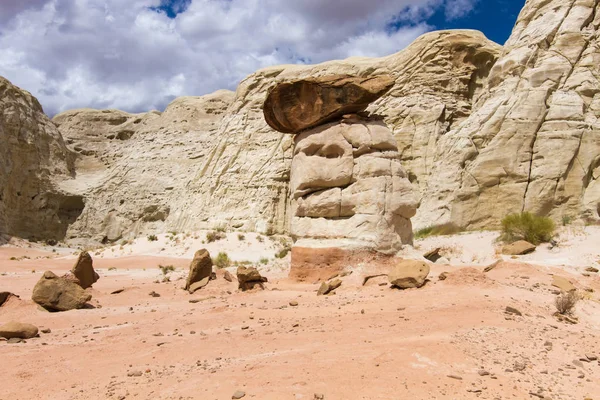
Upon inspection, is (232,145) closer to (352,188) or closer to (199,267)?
(199,267)

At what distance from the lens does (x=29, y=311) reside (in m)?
7.86

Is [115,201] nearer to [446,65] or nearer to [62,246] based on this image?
[62,246]

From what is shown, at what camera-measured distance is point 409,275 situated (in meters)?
7.43

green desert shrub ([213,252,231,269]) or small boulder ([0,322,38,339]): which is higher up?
small boulder ([0,322,38,339])

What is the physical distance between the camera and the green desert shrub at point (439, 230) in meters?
16.4

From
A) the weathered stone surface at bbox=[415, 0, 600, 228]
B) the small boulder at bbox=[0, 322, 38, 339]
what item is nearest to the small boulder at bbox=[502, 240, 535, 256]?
the weathered stone surface at bbox=[415, 0, 600, 228]

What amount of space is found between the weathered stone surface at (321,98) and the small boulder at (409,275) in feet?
14.2

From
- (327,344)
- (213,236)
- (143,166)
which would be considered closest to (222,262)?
(213,236)

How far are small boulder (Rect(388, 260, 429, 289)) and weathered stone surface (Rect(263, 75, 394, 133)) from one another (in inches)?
171

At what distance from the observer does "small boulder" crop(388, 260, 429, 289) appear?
24.1ft

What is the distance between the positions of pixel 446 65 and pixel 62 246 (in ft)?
76.2

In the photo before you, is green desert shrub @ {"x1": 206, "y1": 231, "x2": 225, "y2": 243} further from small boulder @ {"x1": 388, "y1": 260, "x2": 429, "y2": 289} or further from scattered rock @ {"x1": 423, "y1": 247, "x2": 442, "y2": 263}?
small boulder @ {"x1": 388, "y1": 260, "x2": 429, "y2": 289}

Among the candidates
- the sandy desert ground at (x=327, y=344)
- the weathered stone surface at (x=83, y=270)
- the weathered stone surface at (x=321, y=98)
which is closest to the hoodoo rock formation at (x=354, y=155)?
the weathered stone surface at (x=321, y=98)

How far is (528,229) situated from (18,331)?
11048 millimetres
